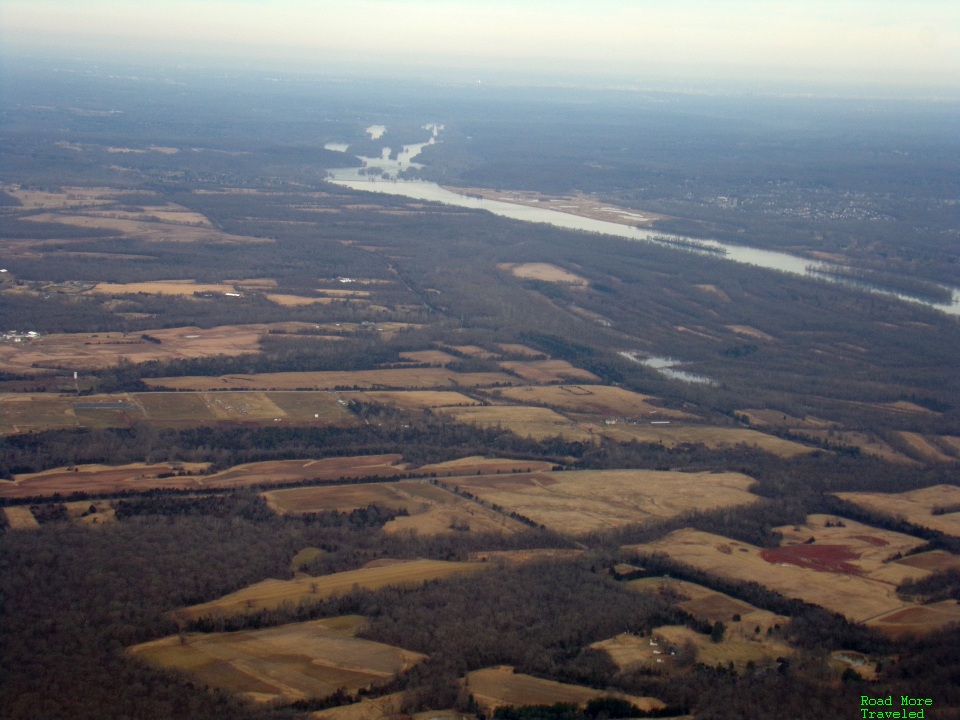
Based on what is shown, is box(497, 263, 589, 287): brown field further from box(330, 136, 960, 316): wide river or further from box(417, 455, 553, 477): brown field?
box(417, 455, 553, 477): brown field

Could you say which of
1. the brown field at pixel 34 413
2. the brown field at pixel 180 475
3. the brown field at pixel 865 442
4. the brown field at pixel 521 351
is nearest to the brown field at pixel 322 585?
the brown field at pixel 180 475

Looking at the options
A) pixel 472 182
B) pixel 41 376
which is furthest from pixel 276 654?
pixel 472 182

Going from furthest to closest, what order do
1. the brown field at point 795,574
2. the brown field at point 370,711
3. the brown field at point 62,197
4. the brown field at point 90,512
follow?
the brown field at point 62,197 < the brown field at point 90,512 < the brown field at point 795,574 < the brown field at point 370,711

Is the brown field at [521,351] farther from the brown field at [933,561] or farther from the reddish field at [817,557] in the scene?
the brown field at [933,561]

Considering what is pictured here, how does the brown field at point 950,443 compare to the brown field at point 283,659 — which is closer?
the brown field at point 283,659

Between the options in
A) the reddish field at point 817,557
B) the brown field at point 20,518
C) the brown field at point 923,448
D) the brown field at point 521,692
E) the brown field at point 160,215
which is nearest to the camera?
the brown field at point 521,692

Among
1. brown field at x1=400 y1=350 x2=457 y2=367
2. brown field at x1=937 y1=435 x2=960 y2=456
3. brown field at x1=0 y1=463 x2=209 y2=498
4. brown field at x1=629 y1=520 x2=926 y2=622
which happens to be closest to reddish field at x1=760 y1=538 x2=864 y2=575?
brown field at x1=629 y1=520 x2=926 y2=622

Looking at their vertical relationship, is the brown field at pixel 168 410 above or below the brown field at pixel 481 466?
above
